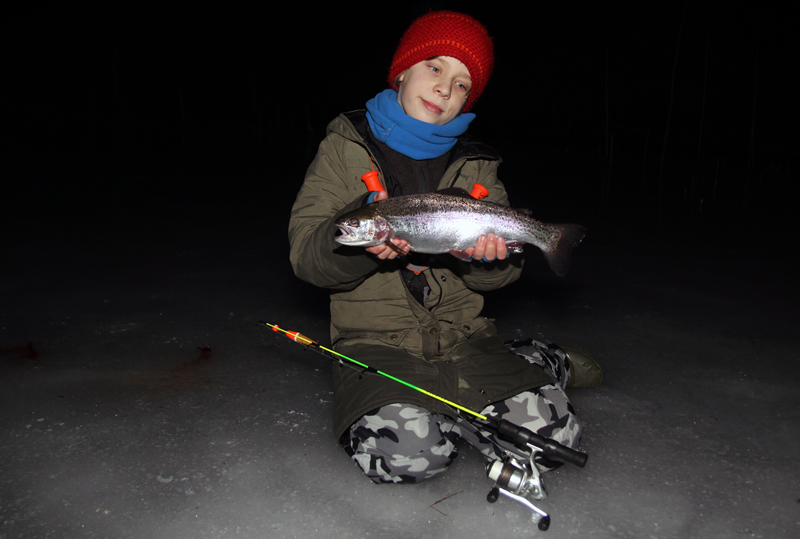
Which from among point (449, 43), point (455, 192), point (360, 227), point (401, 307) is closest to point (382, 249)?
point (360, 227)

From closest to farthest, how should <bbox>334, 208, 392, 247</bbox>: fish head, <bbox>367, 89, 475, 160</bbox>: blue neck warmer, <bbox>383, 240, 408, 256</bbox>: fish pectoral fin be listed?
1. <bbox>334, 208, 392, 247</bbox>: fish head
2. <bbox>383, 240, 408, 256</bbox>: fish pectoral fin
3. <bbox>367, 89, 475, 160</bbox>: blue neck warmer

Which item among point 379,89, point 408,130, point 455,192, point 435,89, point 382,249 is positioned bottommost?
point 382,249

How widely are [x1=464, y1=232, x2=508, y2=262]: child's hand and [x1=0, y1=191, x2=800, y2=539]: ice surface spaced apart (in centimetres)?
64

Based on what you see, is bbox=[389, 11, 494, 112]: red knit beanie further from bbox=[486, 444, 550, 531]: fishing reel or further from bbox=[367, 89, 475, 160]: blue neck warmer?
bbox=[486, 444, 550, 531]: fishing reel

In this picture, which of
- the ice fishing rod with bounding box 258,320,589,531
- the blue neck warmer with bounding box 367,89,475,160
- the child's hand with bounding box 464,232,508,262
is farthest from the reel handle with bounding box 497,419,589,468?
the blue neck warmer with bounding box 367,89,475,160

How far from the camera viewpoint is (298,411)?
212 cm

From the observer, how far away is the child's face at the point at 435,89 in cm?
204

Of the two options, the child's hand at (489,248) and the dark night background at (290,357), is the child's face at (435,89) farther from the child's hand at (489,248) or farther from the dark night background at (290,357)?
the dark night background at (290,357)

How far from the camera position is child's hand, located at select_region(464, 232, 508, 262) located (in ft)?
5.66

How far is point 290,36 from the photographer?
57.4 feet

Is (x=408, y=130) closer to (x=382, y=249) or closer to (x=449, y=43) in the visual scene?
(x=449, y=43)

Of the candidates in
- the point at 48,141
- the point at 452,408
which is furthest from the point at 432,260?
Result: the point at 48,141

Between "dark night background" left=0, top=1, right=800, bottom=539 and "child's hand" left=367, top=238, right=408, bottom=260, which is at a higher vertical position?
"child's hand" left=367, top=238, right=408, bottom=260

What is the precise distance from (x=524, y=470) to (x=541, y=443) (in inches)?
3.4
